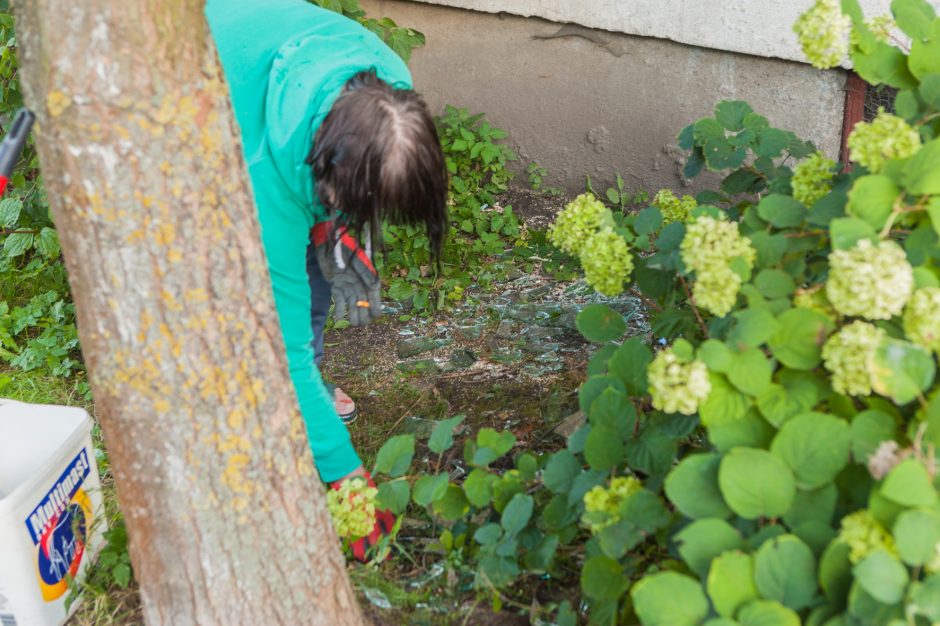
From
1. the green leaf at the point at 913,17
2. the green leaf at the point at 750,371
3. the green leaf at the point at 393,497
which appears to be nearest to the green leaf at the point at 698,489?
the green leaf at the point at 750,371

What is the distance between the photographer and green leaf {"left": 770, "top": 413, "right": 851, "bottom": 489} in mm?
1333

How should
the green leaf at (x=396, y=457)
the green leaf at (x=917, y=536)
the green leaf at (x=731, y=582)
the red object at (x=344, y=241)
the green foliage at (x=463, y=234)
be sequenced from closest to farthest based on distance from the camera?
the green leaf at (x=917, y=536), the green leaf at (x=731, y=582), the green leaf at (x=396, y=457), the red object at (x=344, y=241), the green foliage at (x=463, y=234)

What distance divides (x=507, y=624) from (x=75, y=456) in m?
0.99

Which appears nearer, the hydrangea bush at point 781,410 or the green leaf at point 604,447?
the hydrangea bush at point 781,410

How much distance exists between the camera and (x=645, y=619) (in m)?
1.28

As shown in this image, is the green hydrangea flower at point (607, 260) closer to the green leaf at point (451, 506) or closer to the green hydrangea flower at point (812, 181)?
the green hydrangea flower at point (812, 181)

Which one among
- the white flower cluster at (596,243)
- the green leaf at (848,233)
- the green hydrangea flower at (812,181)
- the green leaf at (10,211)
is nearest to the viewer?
the green leaf at (848,233)

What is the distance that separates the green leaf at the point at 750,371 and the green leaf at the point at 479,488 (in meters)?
0.63

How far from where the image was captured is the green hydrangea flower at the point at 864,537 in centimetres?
121

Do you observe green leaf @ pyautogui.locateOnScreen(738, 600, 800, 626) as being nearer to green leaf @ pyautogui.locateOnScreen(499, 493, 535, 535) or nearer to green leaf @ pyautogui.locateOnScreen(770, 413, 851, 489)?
green leaf @ pyautogui.locateOnScreen(770, 413, 851, 489)

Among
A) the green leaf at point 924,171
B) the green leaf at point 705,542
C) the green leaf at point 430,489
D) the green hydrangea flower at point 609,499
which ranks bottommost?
the green leaf at point 430,489

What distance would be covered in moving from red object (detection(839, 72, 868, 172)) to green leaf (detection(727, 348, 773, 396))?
2.02 metres

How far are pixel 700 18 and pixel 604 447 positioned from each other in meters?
2.17

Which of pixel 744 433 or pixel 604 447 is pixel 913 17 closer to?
pixel 744 433
